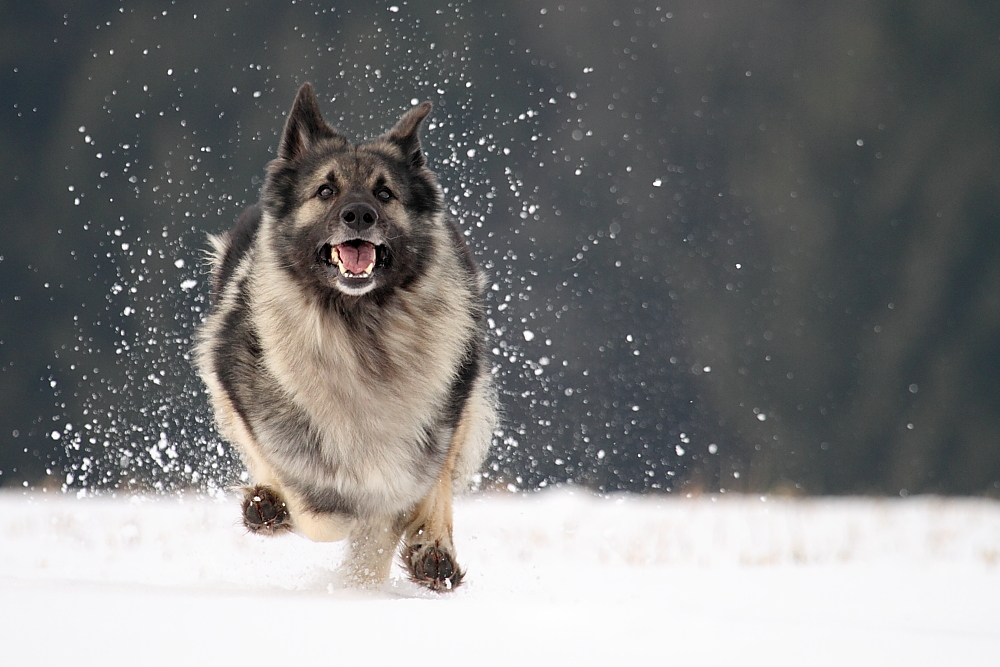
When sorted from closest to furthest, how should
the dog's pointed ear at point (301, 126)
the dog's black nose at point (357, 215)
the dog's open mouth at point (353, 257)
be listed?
the dog's black nose at point (357, 215), the dog's open mouth at point (353, 257), the dog's pointed ear at point (301, 126)

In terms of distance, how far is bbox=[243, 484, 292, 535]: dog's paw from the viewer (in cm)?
408

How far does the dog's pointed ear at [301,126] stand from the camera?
4039 mm

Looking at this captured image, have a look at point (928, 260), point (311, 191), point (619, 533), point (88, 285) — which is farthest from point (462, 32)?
point (311, 191)

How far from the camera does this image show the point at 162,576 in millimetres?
4277

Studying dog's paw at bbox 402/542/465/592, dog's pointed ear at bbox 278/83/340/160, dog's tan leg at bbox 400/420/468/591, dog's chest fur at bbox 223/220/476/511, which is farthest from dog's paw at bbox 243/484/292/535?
dog's pointed ear at bbox 278/83/340/160

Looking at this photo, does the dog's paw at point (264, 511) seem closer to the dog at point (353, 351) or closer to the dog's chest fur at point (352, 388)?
the dog at point (353, 351)

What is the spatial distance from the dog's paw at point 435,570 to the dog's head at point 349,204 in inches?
40.1

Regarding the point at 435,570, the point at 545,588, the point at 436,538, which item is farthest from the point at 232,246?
the point at 545,588

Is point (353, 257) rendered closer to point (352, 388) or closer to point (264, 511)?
point (352, 388)

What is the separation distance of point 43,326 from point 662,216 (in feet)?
22.2

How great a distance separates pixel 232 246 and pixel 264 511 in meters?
1.37

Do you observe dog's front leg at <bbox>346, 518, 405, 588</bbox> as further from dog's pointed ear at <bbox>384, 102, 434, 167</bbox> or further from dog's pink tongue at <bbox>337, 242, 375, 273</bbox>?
dog's pointed ear at <bbox>384, 102, 434, 167</bbox>

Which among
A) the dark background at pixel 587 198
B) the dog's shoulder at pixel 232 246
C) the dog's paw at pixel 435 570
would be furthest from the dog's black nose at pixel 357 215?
the dark background at pixel 587 198

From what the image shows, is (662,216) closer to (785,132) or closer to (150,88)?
(785,132)
